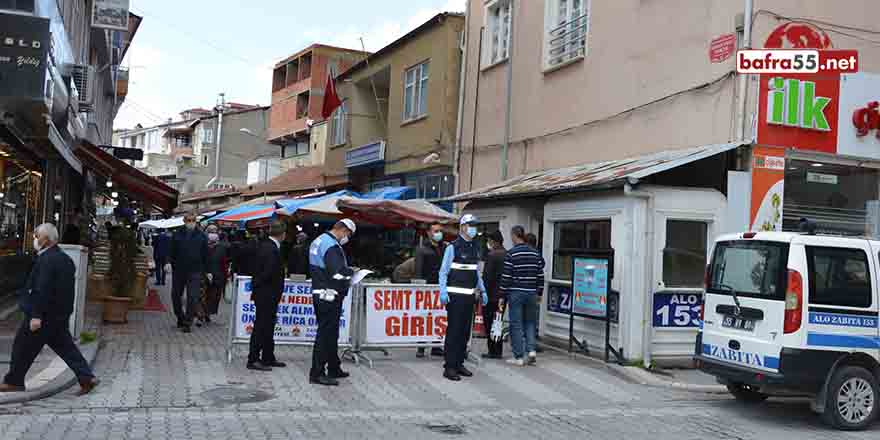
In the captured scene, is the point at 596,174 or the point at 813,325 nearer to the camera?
the point at 813,325

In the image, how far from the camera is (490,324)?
1219 centimetres

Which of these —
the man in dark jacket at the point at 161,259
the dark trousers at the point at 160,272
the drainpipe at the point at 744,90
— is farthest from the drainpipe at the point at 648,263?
the dark trousers at the point at 160,272

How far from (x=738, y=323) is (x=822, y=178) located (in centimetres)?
479

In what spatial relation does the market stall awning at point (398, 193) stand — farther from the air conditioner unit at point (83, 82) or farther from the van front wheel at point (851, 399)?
the van front wheel at point (851, 399)

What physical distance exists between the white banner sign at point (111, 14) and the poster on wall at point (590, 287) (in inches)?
544

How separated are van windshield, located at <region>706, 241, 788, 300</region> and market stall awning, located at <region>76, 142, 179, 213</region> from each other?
41.4ft

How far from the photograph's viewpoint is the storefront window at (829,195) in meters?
12.1

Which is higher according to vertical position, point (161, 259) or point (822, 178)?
point (822, 178)

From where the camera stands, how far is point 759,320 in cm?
841

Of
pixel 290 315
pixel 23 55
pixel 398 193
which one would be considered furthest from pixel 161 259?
pixel 290 315

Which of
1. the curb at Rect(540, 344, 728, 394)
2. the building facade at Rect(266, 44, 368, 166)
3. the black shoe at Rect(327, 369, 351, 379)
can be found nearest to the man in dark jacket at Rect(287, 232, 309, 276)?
the black shoe at Rect(327, 369, 351, 379)

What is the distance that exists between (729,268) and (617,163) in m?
4.61

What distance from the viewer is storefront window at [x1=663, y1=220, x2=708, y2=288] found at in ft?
38.7

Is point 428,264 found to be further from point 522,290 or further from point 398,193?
point 398,193
